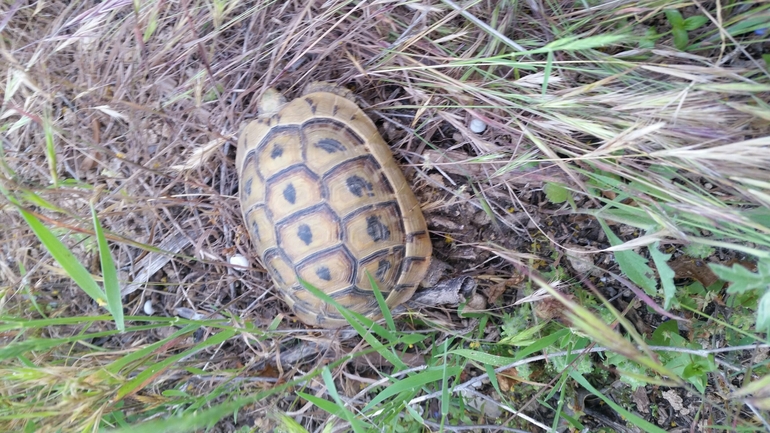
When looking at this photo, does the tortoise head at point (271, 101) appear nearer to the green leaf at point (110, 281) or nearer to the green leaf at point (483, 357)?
the green leaf at point (110, 281)

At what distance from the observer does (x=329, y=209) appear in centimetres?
179

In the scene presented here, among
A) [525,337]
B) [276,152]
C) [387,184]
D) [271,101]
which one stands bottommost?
[525,337]

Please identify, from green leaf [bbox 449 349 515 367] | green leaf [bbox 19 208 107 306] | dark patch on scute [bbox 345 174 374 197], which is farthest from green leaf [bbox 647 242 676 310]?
green leaf [bbox 19 208 107 306]

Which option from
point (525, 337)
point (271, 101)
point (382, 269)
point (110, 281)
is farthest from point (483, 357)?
point (271, 101)

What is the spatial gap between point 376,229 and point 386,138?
0.43 m

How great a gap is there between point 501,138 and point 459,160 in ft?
0.60

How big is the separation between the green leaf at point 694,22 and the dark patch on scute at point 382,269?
124cm

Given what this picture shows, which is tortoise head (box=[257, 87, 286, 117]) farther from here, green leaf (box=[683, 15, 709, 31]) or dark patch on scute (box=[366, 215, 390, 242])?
green leaf (box=[683, 15, 709, 31])

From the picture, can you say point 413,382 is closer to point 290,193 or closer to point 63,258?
point 290,193

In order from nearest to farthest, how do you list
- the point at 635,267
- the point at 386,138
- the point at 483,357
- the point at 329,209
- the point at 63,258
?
the point at 63,258, the point at 635,267, the point at 483,357, the point at 329,209, the point at 386,138

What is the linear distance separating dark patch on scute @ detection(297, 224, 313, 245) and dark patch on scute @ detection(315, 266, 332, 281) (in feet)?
0.35

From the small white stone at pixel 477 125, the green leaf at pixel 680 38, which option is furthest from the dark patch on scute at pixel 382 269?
the green leaf at pixel 680 38

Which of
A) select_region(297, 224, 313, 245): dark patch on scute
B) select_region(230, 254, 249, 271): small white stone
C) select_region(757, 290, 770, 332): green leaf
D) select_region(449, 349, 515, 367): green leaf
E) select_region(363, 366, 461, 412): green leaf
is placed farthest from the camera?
select_region(230, 254, 249, 271): small white stone

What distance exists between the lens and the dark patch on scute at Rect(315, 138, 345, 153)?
1.84m
